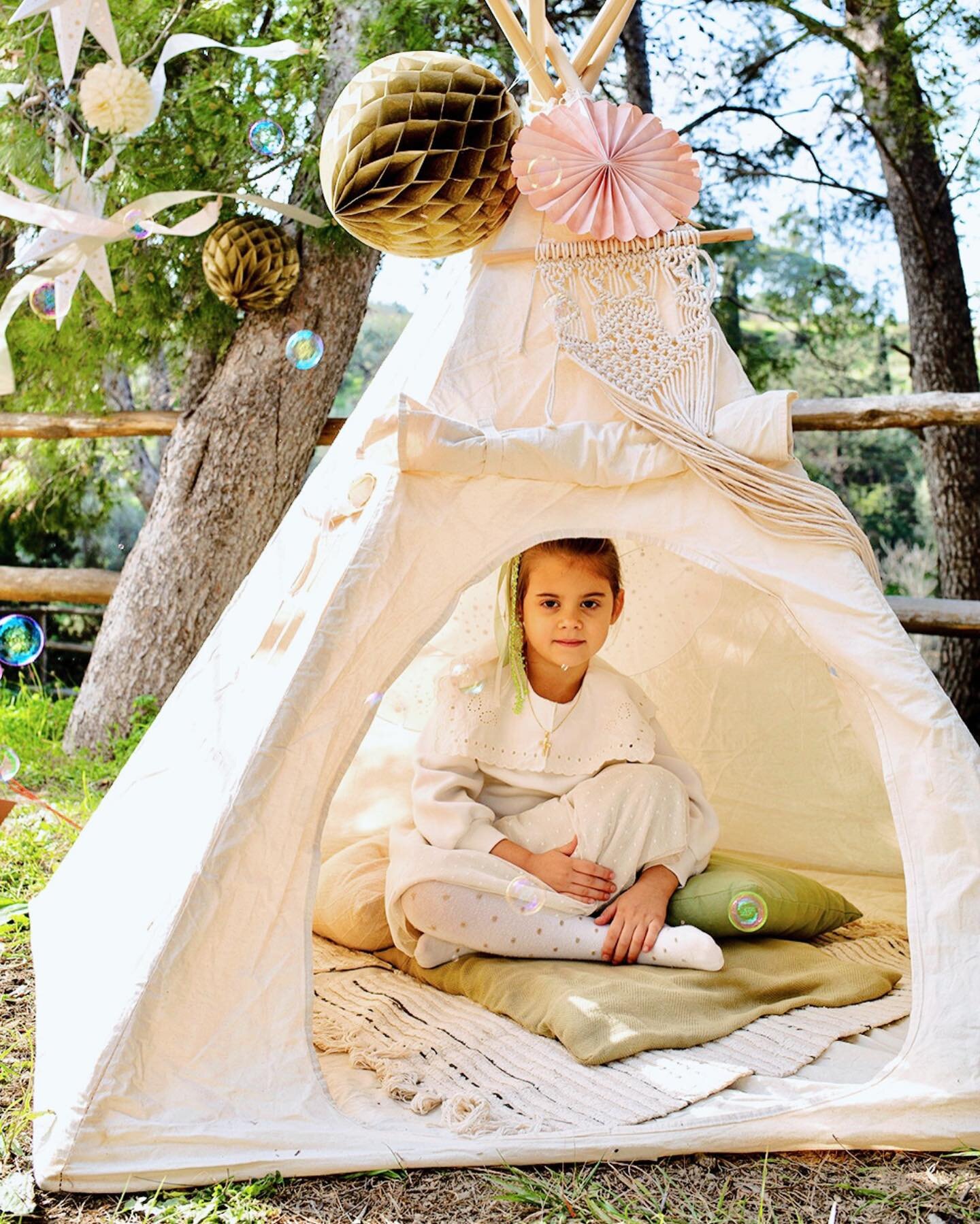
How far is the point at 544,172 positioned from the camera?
201 centimetres

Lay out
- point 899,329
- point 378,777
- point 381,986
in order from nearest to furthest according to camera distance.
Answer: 1. point 381,986
2. point 378,777
3. point 899,329

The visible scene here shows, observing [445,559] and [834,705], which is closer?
[445,559]

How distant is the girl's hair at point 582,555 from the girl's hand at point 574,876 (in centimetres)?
53

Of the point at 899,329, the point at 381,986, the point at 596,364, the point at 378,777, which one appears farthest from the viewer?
the point at 899,329

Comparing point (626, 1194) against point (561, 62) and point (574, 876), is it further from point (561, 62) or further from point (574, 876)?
point (561, 62)

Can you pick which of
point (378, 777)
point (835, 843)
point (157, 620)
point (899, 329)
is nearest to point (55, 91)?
point (157, 620)

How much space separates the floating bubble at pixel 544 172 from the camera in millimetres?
2002

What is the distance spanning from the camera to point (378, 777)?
273 cm

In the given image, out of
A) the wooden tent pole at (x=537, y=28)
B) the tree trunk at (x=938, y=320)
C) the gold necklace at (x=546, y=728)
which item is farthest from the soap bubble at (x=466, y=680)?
the tree trunk at (x=938, y=320)

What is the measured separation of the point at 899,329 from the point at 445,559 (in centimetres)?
855

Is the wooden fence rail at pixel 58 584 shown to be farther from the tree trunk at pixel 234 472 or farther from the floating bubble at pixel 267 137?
the floating bubble at pixel 267 137

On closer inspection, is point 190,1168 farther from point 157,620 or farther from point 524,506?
point 157,620

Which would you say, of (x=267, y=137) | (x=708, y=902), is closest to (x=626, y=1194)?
(x=708, y=902)

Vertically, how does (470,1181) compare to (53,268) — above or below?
below
